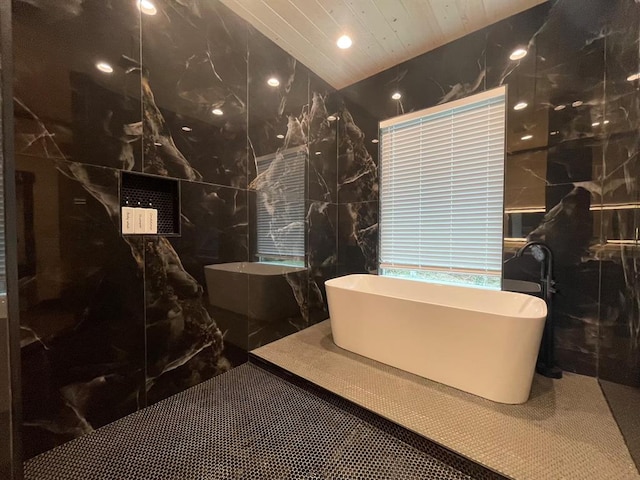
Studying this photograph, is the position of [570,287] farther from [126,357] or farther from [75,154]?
[75,154]

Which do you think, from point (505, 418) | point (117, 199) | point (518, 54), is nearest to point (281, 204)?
point (117, 199)

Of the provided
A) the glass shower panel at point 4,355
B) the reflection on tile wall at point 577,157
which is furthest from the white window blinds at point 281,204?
the reflection on tile wall at point 577,157

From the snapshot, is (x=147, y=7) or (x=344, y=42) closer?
(x=147, y=7)

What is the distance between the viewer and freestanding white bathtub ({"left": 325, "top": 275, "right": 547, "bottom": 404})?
1.58 meters

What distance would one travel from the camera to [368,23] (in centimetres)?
219

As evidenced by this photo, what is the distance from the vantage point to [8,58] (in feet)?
2.48

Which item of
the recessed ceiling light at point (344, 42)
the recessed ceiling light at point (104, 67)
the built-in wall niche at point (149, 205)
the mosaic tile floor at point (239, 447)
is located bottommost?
the mosaic tile floor at point (239, 447)

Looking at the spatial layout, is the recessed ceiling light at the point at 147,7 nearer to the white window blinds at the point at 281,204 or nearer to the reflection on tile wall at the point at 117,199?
the reflection on tile wall at the point at 117,199

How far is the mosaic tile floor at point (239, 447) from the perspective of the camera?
1239mm

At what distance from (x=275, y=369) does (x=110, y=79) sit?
2.24m

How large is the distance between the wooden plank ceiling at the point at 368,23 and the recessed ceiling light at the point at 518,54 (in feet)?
0.96

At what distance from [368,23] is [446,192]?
1.64 m

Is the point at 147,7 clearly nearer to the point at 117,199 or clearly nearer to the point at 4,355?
the point at 117,199

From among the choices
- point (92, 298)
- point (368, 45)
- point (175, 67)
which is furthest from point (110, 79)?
point (368, 45)
